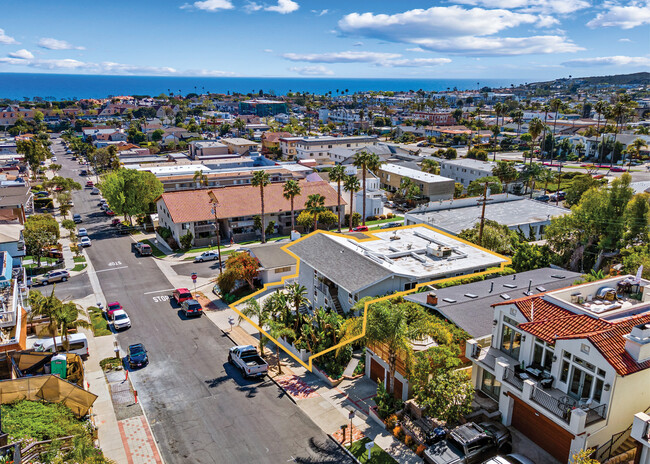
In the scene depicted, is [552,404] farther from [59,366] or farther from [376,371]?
[59,366]

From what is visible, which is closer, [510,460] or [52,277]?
[510,460]

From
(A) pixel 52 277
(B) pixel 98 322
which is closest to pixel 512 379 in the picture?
(B) pixel 98 322

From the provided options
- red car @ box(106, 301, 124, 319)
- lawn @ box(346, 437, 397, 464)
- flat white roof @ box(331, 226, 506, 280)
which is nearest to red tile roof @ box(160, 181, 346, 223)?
red car @ box(106, 301, 124, 319)

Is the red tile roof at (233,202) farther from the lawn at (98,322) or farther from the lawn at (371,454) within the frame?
the lawn at (371,454)

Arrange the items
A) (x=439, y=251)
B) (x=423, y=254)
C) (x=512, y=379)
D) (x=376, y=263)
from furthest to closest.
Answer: (x=423, y=254)
(x=439, y=251)
(x=376, y=263)
(x=512, y=379)

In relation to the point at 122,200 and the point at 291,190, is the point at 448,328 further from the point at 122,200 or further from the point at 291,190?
the point at 122,200

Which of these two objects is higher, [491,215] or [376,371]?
[491,215]

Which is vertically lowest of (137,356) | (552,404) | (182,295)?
(182,295)
